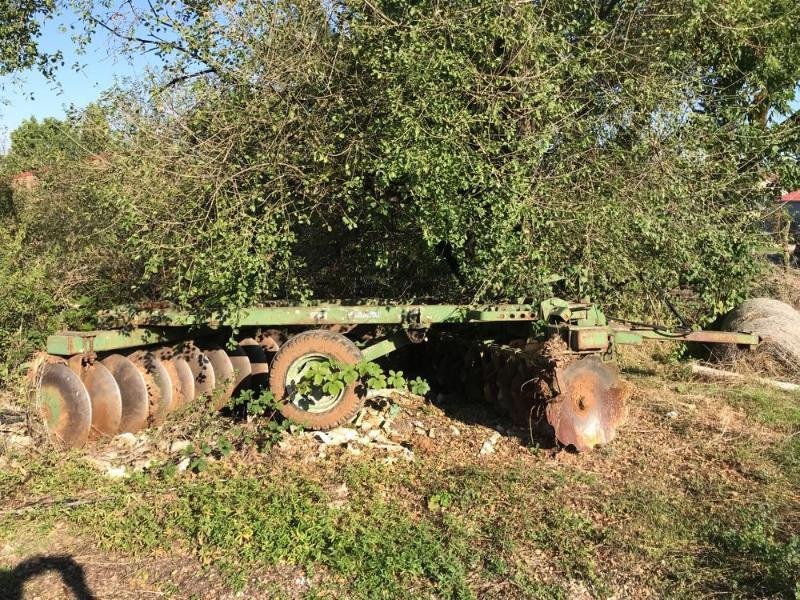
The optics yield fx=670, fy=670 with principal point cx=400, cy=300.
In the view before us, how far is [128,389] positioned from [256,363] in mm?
1482

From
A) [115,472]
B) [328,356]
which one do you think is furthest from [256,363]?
[115,472]

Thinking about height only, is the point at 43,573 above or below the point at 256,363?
below

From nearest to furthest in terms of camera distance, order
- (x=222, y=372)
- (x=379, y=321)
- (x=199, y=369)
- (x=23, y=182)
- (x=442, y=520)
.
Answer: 1. (x=442, y=520)
2. (x=379, y=321)
3. (x=199, y=369)
4. (x=222, y=372)
5. (x=23, y=182)

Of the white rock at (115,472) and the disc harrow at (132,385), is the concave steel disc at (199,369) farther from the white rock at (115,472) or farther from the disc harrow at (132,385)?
the white rock at (115,472)

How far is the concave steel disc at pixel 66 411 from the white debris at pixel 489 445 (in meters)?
3.24

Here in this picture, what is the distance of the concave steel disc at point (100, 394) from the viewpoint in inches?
217

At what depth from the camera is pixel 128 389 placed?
5691 millimetres

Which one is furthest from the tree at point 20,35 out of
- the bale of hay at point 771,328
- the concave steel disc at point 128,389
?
the bale of hay at point 771,328

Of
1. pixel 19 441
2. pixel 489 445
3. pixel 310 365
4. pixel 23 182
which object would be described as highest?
pixel 23 182

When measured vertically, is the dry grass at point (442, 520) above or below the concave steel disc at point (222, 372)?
below

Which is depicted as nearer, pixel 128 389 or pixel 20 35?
pixel 128 389

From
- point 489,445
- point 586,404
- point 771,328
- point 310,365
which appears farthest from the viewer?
point 771,328

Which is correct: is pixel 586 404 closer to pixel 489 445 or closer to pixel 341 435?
→ pixel 489 445

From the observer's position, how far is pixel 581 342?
552 cm
